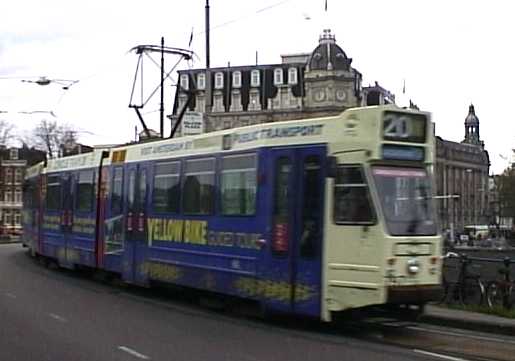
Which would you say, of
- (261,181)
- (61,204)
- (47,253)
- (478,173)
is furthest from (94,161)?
(478,173)

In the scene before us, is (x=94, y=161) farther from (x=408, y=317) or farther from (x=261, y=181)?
(x=408, y=317)

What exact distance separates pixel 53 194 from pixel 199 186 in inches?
475

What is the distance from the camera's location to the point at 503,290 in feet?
55.7

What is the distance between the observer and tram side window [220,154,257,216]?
15484 mm

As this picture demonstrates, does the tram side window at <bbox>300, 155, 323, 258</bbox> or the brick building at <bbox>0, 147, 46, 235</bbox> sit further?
the brick building at <bbox>0, 147, 46, 235</bbox>

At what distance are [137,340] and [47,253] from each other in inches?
661

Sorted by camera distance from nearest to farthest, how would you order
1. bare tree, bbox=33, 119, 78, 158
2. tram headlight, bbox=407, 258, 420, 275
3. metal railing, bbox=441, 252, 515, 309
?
tram headlight, bbox=407, 258, 420, 275 < metal railing, bbox=441, 252, 515, 309 < bare tree, bbox=33, 119, 78, 158

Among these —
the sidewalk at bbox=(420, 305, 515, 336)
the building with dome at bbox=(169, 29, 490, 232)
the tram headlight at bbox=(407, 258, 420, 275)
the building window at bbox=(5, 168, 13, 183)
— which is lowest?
the sidewalk at bbox=(420, 305, 515, 336)

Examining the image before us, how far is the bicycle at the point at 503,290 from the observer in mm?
16844

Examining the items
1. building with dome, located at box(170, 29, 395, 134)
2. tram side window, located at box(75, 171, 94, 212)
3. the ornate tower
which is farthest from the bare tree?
the ornate tower

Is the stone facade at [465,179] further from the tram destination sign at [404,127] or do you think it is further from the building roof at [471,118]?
the tram destination sign at [404,127]

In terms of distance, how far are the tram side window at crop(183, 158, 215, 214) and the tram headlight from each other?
15.1 feet

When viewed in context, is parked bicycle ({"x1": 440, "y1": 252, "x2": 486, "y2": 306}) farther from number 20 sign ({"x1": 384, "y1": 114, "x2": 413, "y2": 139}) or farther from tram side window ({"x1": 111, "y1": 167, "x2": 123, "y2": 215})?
tram side window ({"x1": 111, "y1": 167, "x2": 123, "y2": 215})

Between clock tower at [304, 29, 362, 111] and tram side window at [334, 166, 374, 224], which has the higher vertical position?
clock tower at [304, 29, 362, 111]
